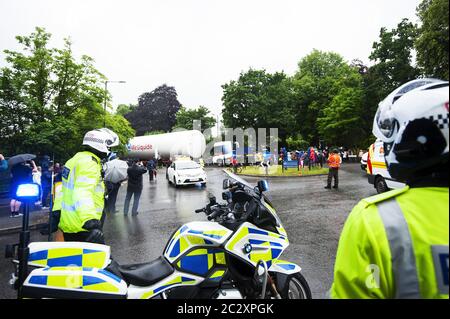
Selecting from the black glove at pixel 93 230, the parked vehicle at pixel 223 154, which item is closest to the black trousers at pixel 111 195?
the black glove at pixel 93 230

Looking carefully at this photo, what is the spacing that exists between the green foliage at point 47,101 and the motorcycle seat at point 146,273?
1414 centimetres

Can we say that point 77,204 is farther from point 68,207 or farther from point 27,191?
point 27,191

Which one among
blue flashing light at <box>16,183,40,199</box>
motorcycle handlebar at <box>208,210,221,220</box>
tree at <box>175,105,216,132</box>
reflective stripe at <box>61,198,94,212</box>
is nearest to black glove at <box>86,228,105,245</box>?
reflective stripe at <box>61,198,94,212</box>

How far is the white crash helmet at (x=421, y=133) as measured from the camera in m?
1.07

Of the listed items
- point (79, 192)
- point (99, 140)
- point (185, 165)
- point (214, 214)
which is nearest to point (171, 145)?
point (185, 165)

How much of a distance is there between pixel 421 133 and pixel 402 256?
429 mm

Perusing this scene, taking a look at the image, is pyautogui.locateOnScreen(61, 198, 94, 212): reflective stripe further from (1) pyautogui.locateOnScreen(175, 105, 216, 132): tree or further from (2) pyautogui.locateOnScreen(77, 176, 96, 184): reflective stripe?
(1) pyautogui.locateOnScreen(175, 105, 216, 132): tree

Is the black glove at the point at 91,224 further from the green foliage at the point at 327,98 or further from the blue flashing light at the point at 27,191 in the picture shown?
the green foliage at the point at 327,98

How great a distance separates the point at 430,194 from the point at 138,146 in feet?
141

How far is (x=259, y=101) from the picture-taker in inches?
1654

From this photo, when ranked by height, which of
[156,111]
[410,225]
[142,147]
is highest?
[156,111]

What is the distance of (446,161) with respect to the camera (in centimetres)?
105

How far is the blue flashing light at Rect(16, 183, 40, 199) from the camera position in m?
2.42
